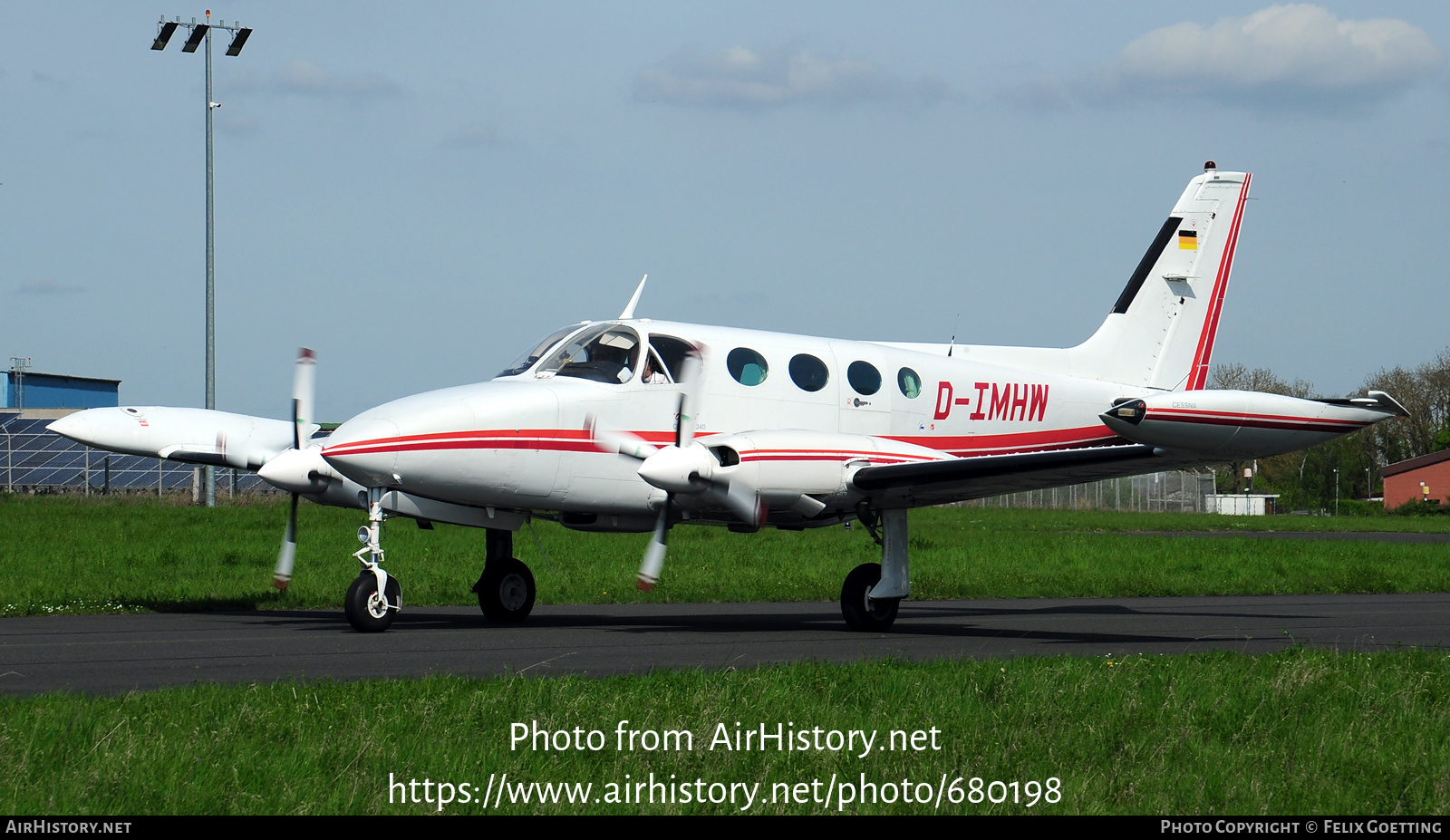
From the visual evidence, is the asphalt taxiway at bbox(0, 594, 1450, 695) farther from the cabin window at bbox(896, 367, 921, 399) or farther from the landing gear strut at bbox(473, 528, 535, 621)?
the cabin window at bbox(896, 367, 921, 399)

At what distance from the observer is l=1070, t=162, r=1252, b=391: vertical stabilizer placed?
19.7 metres

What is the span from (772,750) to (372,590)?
7293 millimetres

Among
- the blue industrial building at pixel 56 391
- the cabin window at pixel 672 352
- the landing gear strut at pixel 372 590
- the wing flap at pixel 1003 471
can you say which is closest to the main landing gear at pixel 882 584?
the wing flap at pixel 1003 471

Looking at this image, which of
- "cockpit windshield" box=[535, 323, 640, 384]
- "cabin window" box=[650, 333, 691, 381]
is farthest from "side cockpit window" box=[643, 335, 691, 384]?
"cockpit windshield" box=[535, 323, 640, 384]

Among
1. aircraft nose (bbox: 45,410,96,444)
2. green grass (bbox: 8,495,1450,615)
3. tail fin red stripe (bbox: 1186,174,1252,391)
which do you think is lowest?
green grass (bbox: 8,495,1450,615)

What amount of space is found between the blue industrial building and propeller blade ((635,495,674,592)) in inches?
3068

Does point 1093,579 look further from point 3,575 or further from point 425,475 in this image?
point 3,575

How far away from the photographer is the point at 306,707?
8180 millimetres

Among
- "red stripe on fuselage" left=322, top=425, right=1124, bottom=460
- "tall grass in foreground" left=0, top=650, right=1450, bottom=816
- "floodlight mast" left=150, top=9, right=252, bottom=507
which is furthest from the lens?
"floodlight mast" left=150, top=9, right=252, bottom=507

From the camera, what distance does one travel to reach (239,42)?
114ft

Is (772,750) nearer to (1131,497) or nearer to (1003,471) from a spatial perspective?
(1003,471)

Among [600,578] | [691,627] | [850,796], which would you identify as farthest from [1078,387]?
[850,796]

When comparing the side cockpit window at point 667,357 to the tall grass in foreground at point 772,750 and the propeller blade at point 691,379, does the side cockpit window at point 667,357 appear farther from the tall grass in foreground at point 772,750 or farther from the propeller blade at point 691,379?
the tall grass in foreground at point 772,750

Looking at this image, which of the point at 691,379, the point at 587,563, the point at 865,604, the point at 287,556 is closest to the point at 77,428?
the point at 287,556
